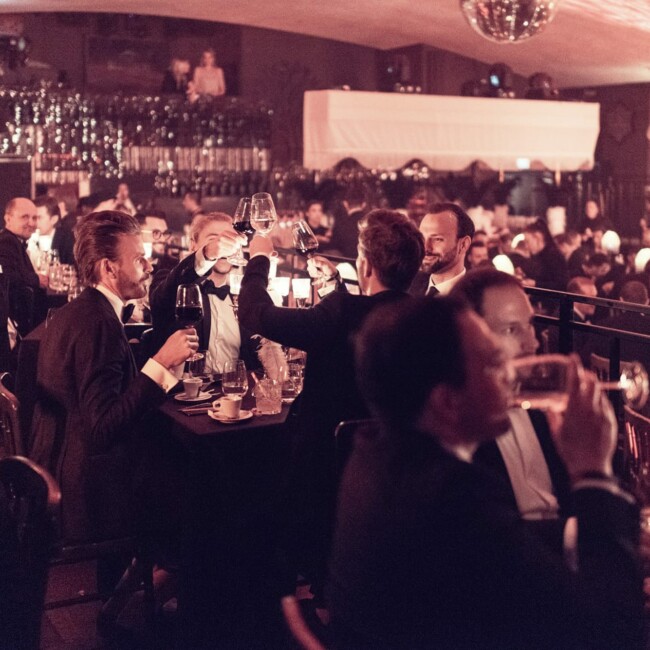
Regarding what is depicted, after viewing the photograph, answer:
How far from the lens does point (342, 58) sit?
14.6 meters

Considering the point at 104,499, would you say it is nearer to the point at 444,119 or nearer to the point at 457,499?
the point at 457,499

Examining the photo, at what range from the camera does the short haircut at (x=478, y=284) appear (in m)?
2.11

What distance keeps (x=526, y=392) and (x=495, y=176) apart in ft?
38.8

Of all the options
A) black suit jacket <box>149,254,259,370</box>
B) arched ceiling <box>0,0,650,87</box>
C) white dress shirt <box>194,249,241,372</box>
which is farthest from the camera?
arched ceiling <box>0,0,650,87</box>

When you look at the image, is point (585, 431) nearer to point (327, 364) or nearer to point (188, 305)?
point (327, 364)

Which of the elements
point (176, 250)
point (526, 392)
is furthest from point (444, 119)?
point (526, 392)

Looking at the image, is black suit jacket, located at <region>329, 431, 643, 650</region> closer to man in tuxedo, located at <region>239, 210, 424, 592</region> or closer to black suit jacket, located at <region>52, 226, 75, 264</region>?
man in tuxedo, located at <region>239, 210, 424, 592</region>

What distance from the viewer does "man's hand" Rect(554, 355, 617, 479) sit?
130 centimetres

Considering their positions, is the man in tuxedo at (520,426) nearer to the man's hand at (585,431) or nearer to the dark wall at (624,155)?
the man's hand at (585,431)

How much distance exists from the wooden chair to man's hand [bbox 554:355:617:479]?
413 millimetres

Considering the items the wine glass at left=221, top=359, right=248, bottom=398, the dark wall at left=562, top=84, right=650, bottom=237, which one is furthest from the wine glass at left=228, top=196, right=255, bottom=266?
the dark wall at left=562, top=84, right=650, bottom=237

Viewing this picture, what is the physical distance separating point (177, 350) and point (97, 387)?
230 millimetres

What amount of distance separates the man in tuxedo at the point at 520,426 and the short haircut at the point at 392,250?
474mm

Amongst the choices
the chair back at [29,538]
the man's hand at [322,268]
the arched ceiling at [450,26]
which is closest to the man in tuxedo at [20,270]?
the man's hand at [322,268]
